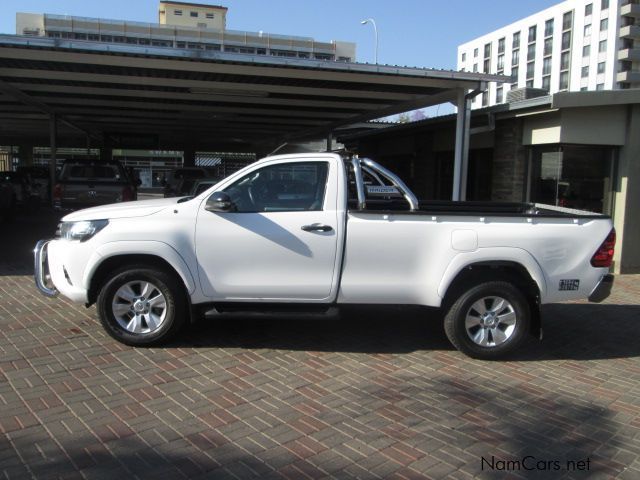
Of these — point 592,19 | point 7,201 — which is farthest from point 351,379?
point 592,19

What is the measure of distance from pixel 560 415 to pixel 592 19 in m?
88.3

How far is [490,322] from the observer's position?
5.73m

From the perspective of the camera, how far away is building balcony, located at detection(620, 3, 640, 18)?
73750mm

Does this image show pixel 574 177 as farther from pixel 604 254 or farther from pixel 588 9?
pixel 588 9

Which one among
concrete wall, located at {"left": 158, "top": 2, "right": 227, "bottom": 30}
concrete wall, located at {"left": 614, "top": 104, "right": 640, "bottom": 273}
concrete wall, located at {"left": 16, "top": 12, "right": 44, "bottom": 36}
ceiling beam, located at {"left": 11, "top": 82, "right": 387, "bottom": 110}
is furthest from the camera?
concrete wall, located at {"left": 158, "top": 2, "right": 227, "bottom": 30}

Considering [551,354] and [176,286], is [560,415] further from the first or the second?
[176,286]

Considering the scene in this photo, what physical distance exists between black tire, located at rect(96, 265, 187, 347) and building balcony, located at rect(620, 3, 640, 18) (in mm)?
83827

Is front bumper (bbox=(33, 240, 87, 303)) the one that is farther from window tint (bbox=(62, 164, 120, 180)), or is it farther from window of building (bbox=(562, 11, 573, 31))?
window of building (bbox=(562, 11, 573, 31))

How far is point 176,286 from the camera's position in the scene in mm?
5656

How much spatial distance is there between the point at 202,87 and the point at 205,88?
0.48ft

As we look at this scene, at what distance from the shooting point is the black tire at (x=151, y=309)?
5.61m

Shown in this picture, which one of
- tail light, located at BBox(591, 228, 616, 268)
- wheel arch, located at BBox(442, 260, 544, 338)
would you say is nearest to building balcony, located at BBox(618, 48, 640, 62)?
tail light, located at BBox(591, 228, 616, 268)

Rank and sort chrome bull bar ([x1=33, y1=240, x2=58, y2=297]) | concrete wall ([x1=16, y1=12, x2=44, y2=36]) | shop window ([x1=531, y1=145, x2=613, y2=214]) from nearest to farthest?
chrome bull bar ([x1=33, y1=240, x2=58, y2=297]) < shop window ([x1=531, y1=145, x2=613, y2=214]) < concrete wall ([x1=16, y1=12, x2=44, y2=36])

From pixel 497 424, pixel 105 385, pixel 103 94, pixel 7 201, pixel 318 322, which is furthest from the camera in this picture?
pixel 7 201
